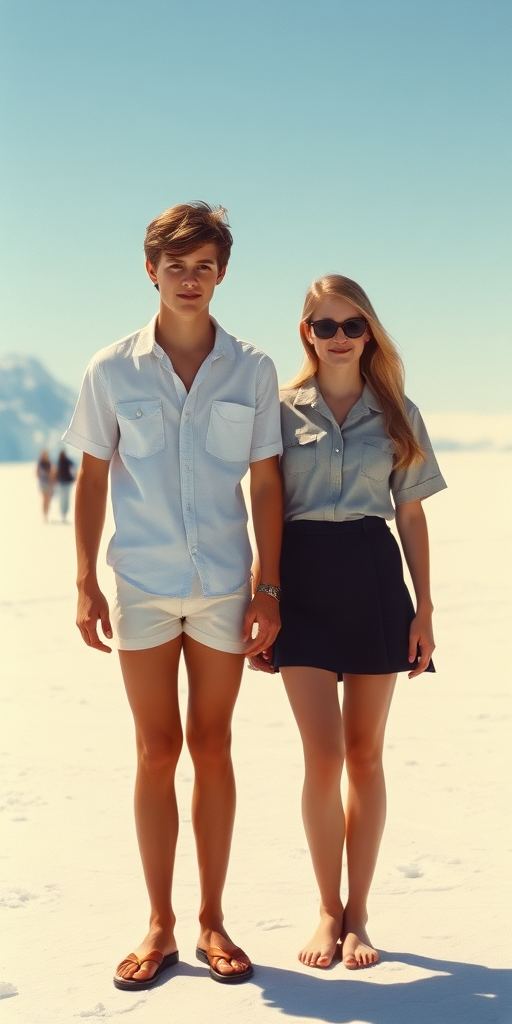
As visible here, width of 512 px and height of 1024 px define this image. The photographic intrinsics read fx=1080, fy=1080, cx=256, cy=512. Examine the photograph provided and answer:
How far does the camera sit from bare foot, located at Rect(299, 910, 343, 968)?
134 inches

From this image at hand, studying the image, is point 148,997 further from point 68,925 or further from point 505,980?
point 505,980

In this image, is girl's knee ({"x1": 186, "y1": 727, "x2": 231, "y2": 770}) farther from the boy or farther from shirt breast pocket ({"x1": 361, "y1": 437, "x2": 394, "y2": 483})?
shirt breast pocket ({"x1": 361, "y1": 437, "x2": 394, "y2": 483})

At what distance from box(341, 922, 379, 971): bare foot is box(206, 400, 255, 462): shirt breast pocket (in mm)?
1572

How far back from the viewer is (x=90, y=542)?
3439 mm

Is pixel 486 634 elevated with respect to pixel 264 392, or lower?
lower

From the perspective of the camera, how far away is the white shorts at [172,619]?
3.33 m

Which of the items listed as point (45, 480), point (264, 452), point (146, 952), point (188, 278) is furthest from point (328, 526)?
point (45, 480)

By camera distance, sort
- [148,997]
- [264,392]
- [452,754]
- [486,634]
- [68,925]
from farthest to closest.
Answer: [486,634] → [452,754] → [68,925] → [264,392] → [148,997]

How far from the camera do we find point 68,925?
3820 millimetres

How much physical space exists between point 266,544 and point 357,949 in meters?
1.31

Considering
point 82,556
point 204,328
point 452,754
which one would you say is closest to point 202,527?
point 82,556

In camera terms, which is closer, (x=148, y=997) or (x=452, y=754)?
(x=148, y=997)

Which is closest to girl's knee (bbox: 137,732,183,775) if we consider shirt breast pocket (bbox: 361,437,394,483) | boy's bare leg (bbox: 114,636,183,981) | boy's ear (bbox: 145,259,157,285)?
boy's bare leg (bbox: 114,636,183,981)

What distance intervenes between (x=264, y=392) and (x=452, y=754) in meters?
3.20
